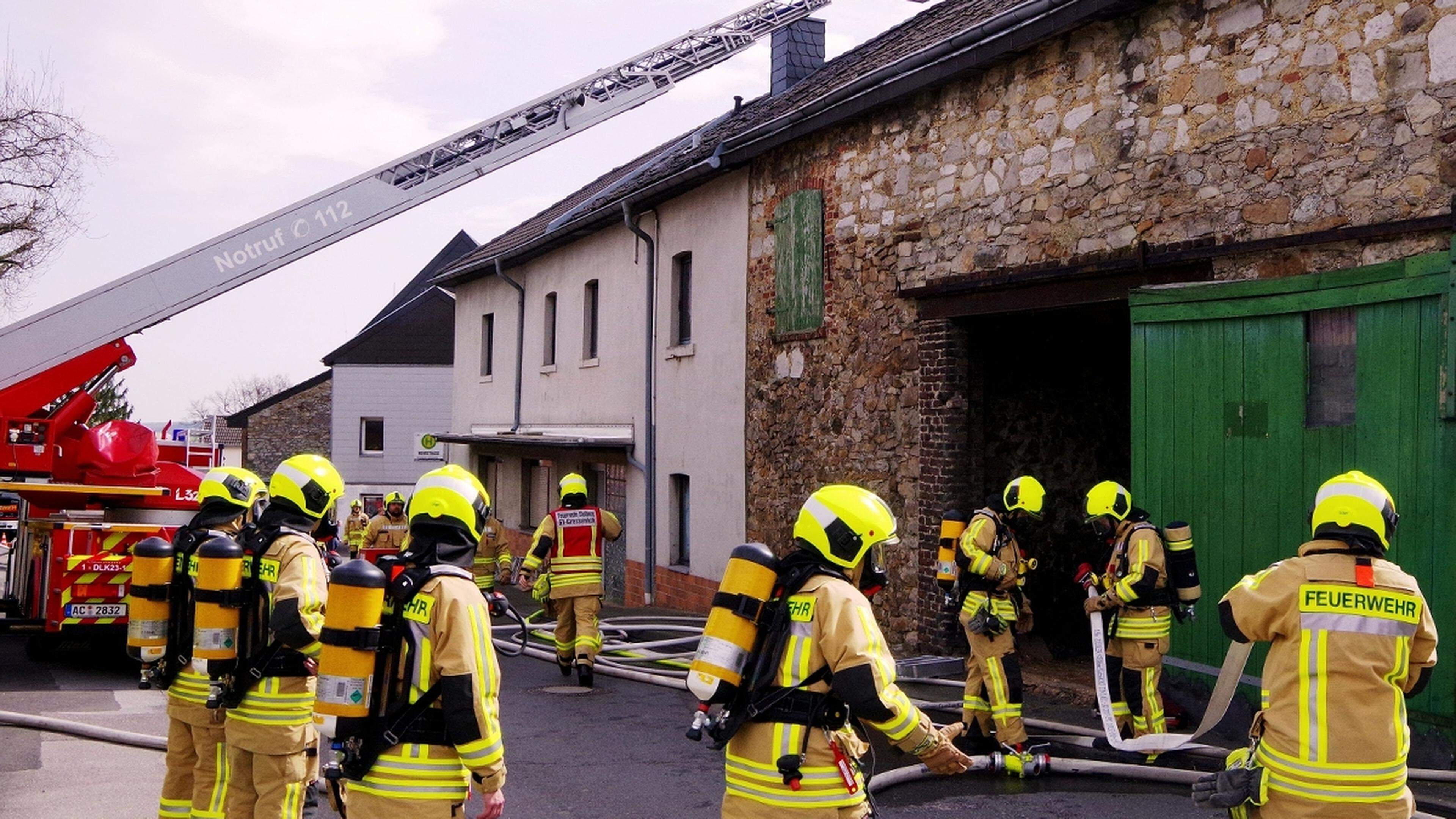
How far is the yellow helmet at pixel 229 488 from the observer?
250 inches

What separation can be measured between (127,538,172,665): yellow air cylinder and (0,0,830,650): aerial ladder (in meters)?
5.40

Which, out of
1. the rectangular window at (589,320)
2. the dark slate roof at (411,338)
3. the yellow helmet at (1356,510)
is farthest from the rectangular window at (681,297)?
the dark slate roof at (411,338)

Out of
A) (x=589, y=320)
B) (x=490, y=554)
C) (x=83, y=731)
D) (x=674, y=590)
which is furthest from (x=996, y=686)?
(x=589, y=320)

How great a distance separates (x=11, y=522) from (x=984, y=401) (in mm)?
12088

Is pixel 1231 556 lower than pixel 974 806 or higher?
higher

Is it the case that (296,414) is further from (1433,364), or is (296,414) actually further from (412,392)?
(1433,364)

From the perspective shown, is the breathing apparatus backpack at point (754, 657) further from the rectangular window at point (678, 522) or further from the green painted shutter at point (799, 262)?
the rectangular window at point (678, 522)

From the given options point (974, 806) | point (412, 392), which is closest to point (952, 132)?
point (974, 806)

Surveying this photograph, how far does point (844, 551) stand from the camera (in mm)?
4230

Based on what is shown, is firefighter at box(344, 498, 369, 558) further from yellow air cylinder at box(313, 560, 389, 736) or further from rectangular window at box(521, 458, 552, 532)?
yellow air cylinder at box(313, 560, 389, 736)

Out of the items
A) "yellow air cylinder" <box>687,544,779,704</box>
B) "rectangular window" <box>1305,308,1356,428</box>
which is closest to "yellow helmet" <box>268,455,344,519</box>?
"yellow air cylinder" <box>687,544,779,704</box>

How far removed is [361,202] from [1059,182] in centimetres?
850

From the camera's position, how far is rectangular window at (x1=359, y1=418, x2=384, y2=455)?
138 feet

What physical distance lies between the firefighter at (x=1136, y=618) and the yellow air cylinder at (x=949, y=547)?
3.08 ft
